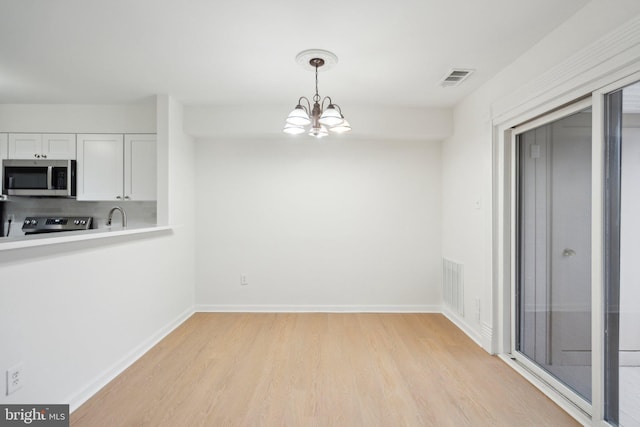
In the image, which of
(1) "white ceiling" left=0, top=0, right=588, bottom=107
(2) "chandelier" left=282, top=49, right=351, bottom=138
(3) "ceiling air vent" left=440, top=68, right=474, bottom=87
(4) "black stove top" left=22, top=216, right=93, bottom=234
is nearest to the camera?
(1) "white ceiling" left=0, top=0, right=588, bottom=107

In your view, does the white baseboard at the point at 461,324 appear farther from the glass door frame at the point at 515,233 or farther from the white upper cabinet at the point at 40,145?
the white upper cabinet at the point at 40,145

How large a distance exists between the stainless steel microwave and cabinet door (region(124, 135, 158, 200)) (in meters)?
0.66

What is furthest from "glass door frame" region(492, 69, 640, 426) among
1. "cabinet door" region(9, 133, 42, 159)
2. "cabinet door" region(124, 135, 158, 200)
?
"cabinet door" region(9, 133, 42, 159)

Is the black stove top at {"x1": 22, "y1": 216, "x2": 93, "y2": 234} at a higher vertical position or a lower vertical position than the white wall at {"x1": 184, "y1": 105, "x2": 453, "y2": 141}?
lower

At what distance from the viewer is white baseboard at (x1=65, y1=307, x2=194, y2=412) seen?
2127 millimetres

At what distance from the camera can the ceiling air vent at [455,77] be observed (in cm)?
279

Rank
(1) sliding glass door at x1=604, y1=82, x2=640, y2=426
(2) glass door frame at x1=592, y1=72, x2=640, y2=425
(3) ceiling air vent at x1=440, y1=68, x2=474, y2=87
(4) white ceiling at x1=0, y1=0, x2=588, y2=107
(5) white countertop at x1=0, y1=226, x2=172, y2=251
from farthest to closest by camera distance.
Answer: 1. (3) ceiling air vent at x1=440, y1=68, x2=474, y2=87
2. (4) white ceiling at x1=0, y1=0, x2=588, y2=107
3. (2) glass door frame at x1=592, y1=72, x2=640, y2=425
4. (1) sliding glass door at x1=604, y1=82, x2=640, y2=426
5. (5) white countertop at x1=0, y1=226, x2=172, y2=251

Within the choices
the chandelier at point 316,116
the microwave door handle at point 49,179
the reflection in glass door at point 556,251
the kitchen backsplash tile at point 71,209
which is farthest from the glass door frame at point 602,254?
the microwave door handle at point 49,179

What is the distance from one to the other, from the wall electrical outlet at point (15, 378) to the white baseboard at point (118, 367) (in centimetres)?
43

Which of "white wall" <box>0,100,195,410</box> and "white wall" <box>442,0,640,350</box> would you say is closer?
"white wall" <box>0,100,195,410</box>

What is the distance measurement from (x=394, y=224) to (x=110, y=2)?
345 cm

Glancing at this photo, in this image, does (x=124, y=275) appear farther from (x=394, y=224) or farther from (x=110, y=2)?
(x=394, y=224)

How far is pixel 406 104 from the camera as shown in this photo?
3703 mm

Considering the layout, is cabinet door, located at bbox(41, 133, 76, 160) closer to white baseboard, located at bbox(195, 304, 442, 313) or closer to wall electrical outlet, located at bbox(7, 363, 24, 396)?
white baseboard, located at bbox(195, 304, 442, 313)
